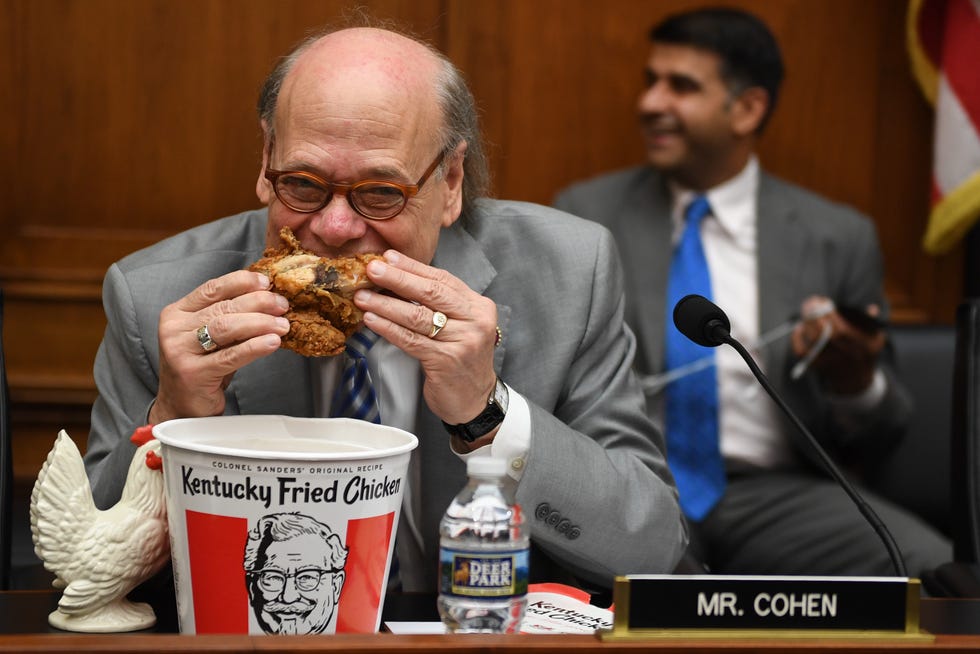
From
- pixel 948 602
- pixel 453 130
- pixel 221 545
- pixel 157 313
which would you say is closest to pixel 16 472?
pixel 157 313

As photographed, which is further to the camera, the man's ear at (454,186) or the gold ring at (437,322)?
the man's ear at (454,186)

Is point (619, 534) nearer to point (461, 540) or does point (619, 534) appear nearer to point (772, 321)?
point (461, 540)

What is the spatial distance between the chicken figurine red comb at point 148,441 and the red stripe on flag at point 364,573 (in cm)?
22

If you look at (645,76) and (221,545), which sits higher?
(645,76)

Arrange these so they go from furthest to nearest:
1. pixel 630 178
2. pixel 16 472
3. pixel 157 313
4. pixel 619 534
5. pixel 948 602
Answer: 1. pixel 630 178
2. pixel 16 472
3. pixel 157 313
4. pixel 619 534
5. pixel 948 602

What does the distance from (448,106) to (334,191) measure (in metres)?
0.26

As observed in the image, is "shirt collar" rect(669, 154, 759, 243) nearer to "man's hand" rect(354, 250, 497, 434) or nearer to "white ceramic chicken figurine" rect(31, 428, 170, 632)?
"man's hand" rect(354, 250, 497, 434)

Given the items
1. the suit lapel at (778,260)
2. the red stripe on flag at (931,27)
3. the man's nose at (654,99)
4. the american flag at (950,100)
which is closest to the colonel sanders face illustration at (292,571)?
the suit lapel at (778,260)

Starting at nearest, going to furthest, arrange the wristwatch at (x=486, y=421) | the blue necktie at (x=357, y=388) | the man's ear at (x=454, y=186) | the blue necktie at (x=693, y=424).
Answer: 1. the wristwatch at (x=486, y=421)
2. the blue necktie at (x=357, y=388)
3. the man's ear at (x=454, y=186)
4. the blue necktie at (x=693, y=424)

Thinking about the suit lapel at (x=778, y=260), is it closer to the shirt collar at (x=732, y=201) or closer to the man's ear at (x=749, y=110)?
the shirt collar at (x=732, y=201)

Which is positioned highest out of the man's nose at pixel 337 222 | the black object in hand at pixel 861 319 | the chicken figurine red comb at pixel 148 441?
the man's nose at pixel 337 222

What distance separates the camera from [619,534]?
1.49 meters

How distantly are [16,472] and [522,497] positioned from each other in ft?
6.39

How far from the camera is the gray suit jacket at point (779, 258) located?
298 centimetres
